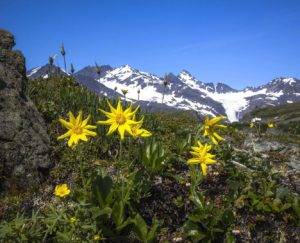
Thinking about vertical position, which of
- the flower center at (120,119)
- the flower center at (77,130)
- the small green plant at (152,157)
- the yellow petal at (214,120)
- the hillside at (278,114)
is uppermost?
the hillside at (278,114)

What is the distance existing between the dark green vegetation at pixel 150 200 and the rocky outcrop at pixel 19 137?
19 cm

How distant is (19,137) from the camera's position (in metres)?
5.84

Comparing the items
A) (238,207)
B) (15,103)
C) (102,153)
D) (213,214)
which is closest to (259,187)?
(238,207)

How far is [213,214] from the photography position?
5.23 meters

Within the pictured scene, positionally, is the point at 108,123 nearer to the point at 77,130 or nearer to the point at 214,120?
the point at 77,130

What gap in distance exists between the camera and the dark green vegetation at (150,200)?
4.60 metres

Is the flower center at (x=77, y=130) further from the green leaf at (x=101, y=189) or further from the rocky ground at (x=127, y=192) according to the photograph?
the green leaf at (x=101, y=189)

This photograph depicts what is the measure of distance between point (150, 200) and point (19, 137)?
1.92 meters

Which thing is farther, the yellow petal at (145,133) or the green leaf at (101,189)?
the yellow petal at (145,133)

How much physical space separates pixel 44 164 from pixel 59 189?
40.2 inches

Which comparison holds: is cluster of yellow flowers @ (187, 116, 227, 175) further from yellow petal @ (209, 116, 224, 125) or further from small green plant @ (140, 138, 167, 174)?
small green plant @ (140, 138, 167, 174)

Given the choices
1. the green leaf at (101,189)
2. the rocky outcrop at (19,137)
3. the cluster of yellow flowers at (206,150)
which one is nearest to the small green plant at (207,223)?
the cluster of yellow flowers at (206,150)

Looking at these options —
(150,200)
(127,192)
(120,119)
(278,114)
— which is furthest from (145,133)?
(278,114)

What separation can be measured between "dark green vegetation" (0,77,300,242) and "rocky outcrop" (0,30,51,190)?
0.19m
